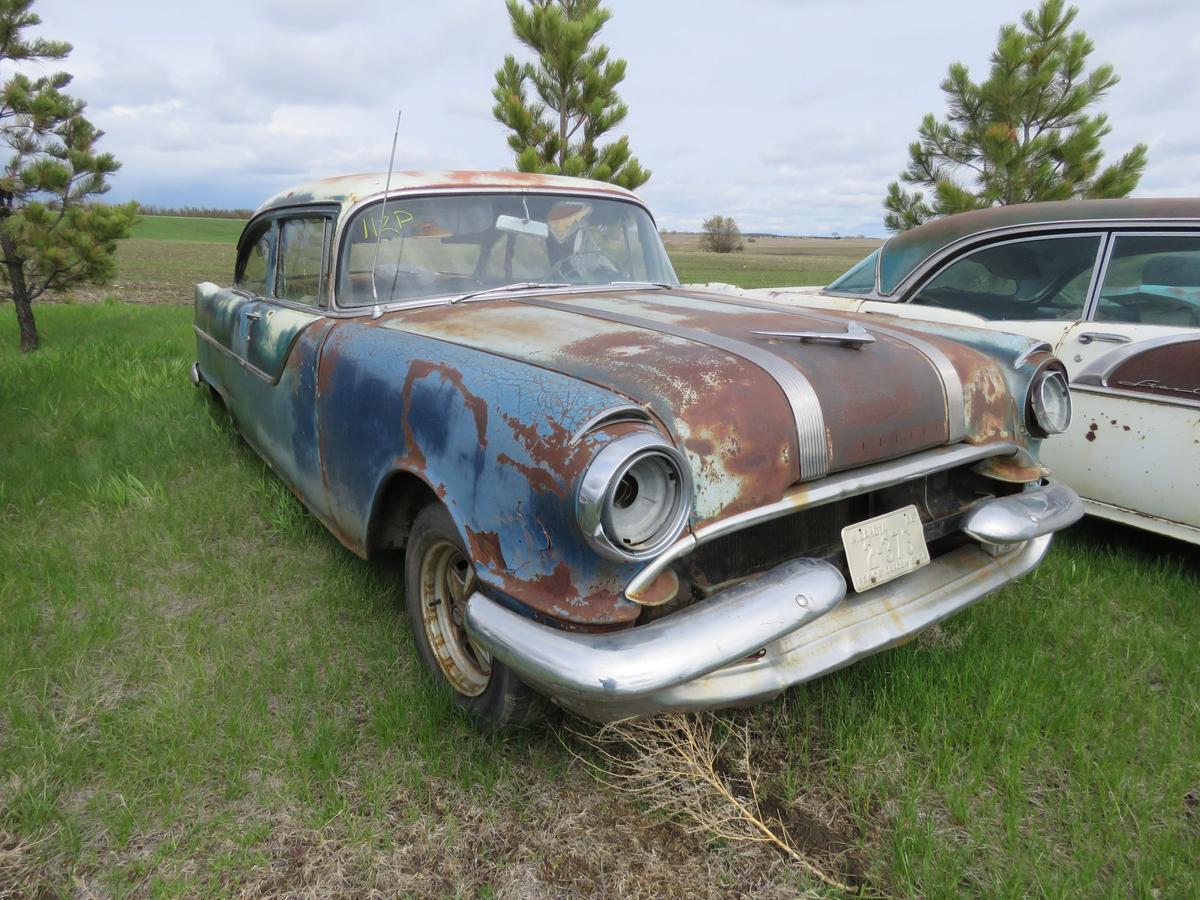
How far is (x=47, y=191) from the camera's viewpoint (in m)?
7.68

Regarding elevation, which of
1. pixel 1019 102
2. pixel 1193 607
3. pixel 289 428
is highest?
pixel 1019 102

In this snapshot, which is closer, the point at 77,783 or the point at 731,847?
the point at 731,847

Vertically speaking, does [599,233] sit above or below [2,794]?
→ above

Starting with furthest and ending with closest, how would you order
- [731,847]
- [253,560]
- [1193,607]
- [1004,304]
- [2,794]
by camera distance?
[1004,304] → [253,560] → [1193,607] → [2,794] → [731,847]

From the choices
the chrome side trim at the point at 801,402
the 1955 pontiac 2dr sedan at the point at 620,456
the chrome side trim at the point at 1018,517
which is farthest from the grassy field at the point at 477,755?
the chrome side trim at the point at 801,402

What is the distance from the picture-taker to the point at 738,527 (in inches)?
67.5

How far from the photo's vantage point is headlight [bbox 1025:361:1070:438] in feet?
7.80

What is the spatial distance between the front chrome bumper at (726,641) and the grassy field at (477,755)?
1.19 ft

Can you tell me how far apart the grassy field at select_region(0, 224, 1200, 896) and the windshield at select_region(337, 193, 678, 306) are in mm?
1114

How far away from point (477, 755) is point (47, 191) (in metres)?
8.28

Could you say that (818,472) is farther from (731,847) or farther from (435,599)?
(435,599)

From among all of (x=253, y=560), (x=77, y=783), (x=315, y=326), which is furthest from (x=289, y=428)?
(x=77, y=783)

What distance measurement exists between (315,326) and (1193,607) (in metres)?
3.34

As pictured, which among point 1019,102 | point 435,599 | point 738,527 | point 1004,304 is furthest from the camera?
point 1019,102
